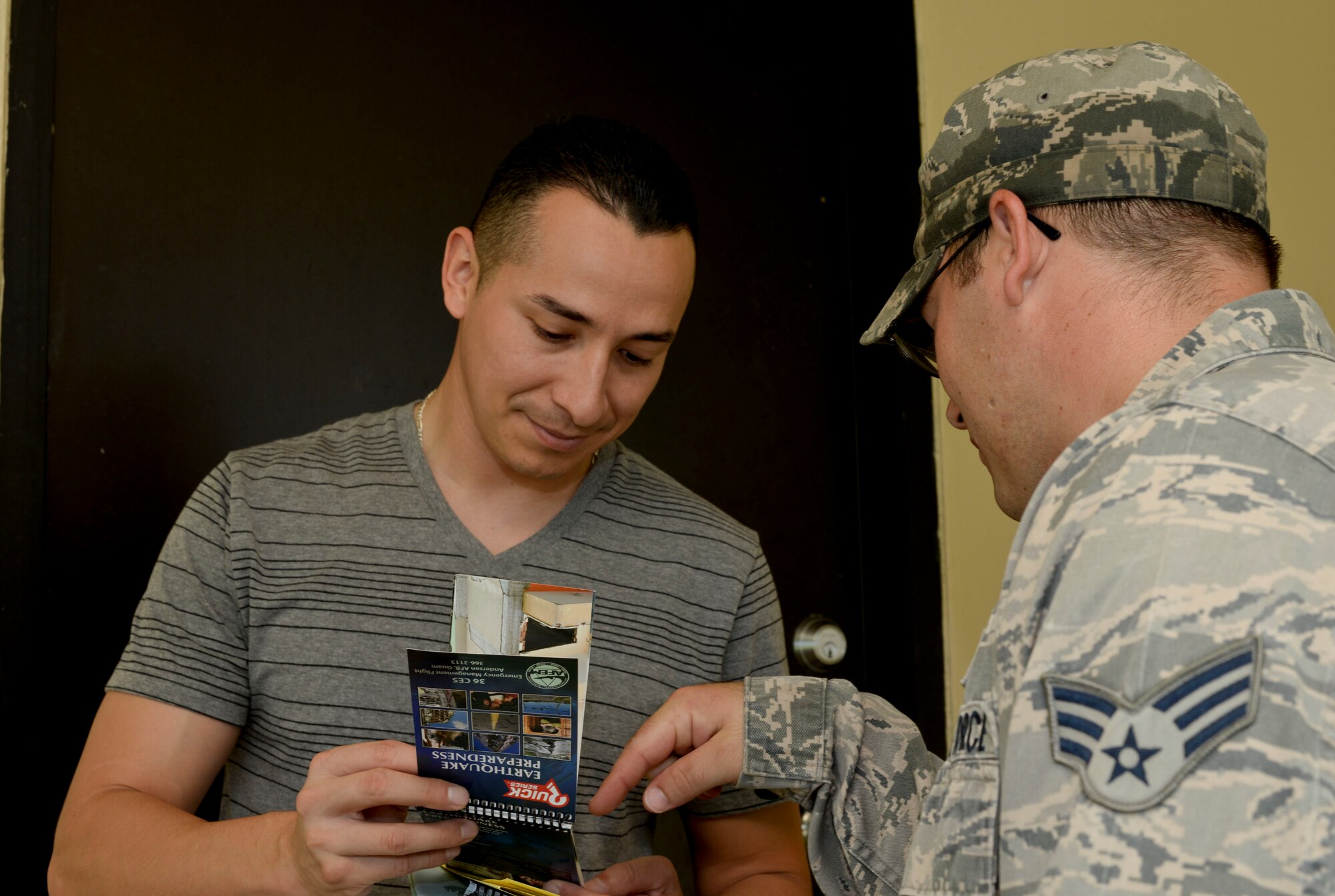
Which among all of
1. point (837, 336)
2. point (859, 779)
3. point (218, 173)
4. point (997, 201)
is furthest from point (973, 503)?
point (218, 173)

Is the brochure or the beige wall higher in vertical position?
the beige wall

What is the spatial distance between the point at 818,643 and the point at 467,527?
0.85 metres

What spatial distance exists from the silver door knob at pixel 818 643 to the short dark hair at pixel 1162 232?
1.23 meters

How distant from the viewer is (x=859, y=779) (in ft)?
3.66

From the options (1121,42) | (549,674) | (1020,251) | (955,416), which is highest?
(1121,42)

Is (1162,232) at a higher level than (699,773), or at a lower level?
higher

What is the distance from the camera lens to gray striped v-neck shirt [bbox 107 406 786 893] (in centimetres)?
130

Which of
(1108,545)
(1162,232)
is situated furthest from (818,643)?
(1108,545)

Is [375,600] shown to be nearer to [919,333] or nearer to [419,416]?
[419,416]

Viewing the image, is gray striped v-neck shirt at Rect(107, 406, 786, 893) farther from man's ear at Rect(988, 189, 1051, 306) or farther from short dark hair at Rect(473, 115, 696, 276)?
man's ear at Rect(988, 189, 1051, 306)

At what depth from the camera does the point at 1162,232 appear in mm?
912

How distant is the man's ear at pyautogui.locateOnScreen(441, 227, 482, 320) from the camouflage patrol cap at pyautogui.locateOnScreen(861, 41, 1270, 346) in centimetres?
65

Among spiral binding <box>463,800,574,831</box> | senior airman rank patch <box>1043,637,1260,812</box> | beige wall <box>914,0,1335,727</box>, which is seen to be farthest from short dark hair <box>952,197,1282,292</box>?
beige wall <box>914,0,1335,727</box>

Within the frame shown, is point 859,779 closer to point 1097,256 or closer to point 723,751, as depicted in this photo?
point 723,751
